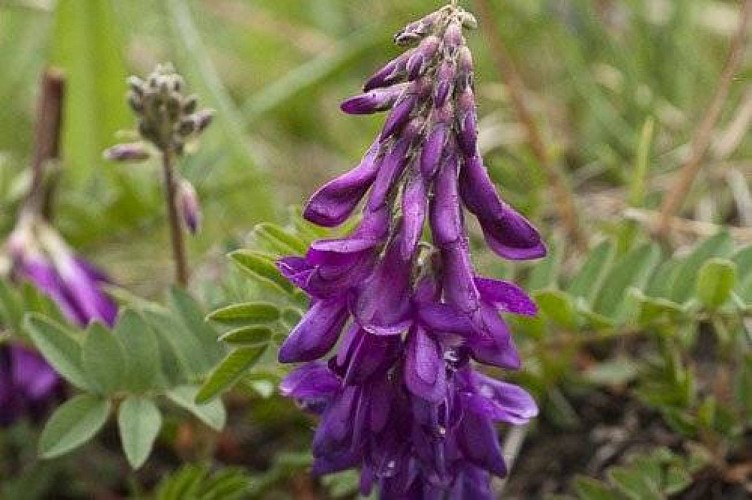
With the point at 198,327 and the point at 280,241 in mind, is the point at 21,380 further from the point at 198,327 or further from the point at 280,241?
the point at 280,241

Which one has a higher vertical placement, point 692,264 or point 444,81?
point 444,81

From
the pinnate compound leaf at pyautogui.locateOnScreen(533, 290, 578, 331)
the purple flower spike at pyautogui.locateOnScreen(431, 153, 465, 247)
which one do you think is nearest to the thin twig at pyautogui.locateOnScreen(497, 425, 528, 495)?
the pinnate compound leaf at pyautogui.locateOnScreen(533, 290, 578, 331)

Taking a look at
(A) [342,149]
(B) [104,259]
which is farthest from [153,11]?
(B) [104,259]

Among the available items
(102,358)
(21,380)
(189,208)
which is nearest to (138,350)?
(102,358)

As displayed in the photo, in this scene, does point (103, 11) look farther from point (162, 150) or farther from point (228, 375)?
point (228, 375)

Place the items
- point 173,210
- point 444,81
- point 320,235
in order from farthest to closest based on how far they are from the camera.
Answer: point 173,210, point 320,235, point 444,81

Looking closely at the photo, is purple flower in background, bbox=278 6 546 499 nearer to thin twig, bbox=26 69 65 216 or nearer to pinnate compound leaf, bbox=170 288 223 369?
pinnate compound leaf, bbox=170 288 223 369
